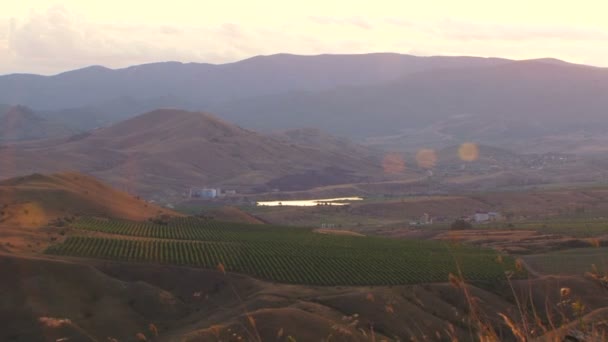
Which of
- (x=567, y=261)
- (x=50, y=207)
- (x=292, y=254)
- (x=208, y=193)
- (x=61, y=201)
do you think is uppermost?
(x=61, y=201)

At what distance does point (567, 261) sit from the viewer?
227 feet

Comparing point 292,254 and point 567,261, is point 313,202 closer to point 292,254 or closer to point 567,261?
point 292,254

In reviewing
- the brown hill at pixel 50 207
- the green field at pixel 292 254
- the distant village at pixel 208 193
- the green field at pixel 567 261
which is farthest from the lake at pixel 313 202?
the green field at pixel 567 261

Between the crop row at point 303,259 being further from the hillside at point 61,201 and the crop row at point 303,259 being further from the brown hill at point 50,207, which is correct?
the hillside at point 61,201

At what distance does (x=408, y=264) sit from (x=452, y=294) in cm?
1170

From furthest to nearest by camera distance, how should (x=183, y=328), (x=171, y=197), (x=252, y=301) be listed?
(x=171, y=197)
(x=252, y=301)
(x=183, y=328)

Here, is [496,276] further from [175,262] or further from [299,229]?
[299,229]

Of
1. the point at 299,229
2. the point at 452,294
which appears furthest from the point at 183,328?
the point at 299,229

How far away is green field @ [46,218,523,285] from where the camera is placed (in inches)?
2256

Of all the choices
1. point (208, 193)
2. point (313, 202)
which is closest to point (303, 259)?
point (313, 202)

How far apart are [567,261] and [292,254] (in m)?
26.6

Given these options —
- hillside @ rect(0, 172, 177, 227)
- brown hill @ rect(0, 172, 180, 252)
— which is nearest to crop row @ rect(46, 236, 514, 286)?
brown hill @ rect(0, 172, 180, 252)

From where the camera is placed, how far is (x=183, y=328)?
40.6 meters

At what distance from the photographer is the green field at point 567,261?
63.6 meters
